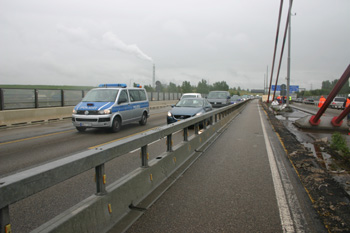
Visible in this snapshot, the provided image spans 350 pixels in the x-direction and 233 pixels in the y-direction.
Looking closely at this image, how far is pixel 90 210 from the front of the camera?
2.82 m

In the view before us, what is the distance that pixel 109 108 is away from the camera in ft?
36.6

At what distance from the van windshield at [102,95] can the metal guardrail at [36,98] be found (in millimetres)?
6524

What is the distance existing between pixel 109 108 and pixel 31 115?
780 cm

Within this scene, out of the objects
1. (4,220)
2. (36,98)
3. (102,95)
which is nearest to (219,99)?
(36,98)

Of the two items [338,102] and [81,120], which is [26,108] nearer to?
[81,120]

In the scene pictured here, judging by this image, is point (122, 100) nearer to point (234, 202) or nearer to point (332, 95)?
point (234, 202)

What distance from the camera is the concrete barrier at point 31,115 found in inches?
574

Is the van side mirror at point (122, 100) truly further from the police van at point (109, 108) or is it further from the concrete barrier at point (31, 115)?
the concrete barrier at point (31, 115)

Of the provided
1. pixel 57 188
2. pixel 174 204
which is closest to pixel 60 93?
pixel 57 188

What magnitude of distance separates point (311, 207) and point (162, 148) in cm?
482

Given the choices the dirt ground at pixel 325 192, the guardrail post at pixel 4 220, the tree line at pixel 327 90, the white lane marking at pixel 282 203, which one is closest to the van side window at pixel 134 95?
the dirt ground at pixel 325 192

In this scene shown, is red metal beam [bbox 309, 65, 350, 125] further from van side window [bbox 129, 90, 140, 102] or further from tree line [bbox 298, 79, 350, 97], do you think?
tree line [bbox 298, 79, 350, 97]

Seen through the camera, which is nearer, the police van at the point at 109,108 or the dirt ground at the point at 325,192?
the dirt ground at the point at 325,192

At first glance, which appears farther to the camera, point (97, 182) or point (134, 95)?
point (134, 95)
